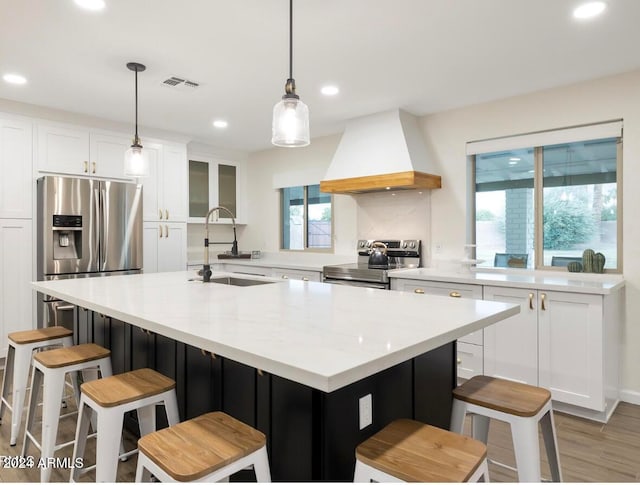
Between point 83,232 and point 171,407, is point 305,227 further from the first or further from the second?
point 171,407

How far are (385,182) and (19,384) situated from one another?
308 centimetres

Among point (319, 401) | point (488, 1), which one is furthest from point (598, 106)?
point (319, 401)

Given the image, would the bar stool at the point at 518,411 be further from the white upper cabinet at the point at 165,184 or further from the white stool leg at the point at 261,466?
the white upper cabinet at the point at 165,184

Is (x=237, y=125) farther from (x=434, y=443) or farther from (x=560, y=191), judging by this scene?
(x=434, y=443)

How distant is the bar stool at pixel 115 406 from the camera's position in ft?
4.86

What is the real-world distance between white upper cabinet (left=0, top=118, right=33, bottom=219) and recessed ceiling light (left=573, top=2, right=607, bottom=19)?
4.39 meters

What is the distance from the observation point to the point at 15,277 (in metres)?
3.81

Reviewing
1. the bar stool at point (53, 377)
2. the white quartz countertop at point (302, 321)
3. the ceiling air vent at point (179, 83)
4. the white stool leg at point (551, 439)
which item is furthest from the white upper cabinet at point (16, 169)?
the white stool leg at point (551, 439)

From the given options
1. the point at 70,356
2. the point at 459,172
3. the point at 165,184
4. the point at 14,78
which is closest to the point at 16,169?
the point at 14,78

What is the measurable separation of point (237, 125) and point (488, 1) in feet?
10.1

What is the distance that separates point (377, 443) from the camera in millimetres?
1179

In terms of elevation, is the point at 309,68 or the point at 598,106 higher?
the point at 309,68

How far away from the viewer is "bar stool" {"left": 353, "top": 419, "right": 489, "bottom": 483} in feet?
3.44

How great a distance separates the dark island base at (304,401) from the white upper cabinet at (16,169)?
2.54 meters
